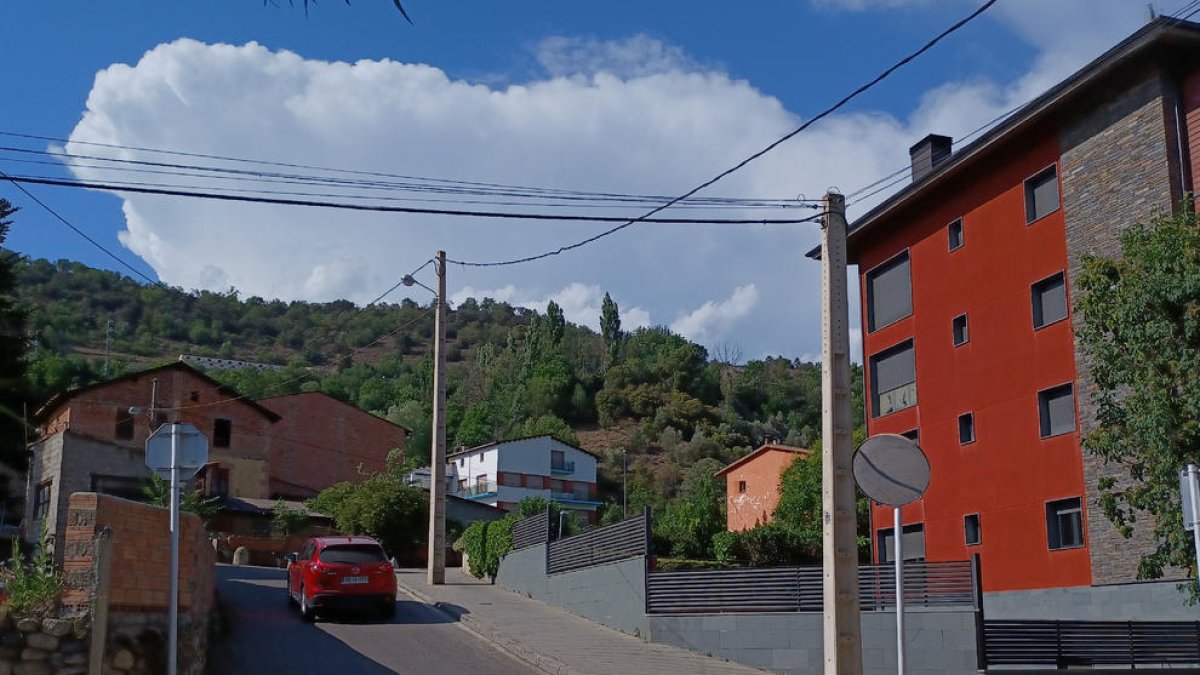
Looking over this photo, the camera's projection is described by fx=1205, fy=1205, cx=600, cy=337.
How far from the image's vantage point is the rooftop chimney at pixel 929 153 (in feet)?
110

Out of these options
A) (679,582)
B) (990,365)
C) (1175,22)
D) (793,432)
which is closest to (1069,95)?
(1175,22)

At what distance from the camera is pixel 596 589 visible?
2222cm

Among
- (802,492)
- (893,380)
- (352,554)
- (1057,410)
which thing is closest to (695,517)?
(802,492)

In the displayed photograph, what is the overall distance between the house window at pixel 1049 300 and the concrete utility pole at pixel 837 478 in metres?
14.8

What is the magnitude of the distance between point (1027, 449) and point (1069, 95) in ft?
25.2

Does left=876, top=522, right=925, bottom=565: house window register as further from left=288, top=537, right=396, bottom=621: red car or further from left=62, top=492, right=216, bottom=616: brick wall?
left=62, top=492, right=216, bottom=616: brick wall

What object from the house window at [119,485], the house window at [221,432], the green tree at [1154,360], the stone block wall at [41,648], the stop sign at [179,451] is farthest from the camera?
the house window at [221,432]

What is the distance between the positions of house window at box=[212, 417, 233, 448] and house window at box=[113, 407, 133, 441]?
399 cm

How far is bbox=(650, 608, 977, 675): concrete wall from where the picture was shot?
54.9ft

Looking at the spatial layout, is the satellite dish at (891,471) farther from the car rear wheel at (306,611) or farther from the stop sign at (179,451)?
the car rear wheel at (306,611)

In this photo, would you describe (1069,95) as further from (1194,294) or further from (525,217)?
(525,217)

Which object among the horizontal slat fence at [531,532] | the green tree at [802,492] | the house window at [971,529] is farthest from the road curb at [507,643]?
the green tree at [802,492]

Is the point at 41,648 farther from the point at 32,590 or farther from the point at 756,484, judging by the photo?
the point at 756,484

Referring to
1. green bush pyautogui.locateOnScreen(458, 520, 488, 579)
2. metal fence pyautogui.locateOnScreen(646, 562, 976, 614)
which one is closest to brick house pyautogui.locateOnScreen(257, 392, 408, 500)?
green bush pyautogui.locateOnScreen(458, 520, 488, 579)
